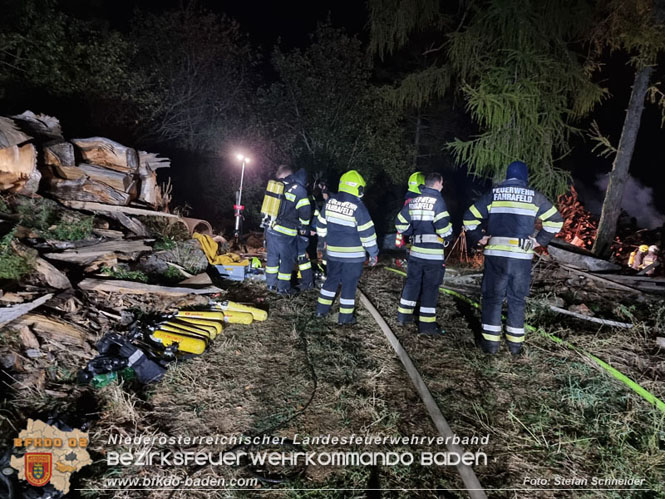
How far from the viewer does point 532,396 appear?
138 inches

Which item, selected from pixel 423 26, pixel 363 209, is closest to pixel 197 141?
pixel 423 26

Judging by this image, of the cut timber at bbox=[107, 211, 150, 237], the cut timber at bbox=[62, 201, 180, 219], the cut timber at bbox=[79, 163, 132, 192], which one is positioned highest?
the cut timber at bbox=[79, 163, 132, 192]

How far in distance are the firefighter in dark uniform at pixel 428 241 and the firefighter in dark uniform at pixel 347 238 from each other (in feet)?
1.89

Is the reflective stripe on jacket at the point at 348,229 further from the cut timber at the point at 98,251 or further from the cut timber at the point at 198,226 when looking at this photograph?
the cut timber at the point at 198,226

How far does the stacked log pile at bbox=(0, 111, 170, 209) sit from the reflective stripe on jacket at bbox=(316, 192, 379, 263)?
407 centimetres

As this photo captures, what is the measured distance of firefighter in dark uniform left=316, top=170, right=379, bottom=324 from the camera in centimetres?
493

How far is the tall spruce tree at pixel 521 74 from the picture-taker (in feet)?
23.9

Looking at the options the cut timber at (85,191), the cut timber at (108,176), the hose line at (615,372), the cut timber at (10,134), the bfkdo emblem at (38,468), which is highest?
the cut timber at (10,134)

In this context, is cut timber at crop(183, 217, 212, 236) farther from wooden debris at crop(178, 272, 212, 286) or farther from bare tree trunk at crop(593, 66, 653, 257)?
bare tree trunk at crop(593, 66, 653, 257)

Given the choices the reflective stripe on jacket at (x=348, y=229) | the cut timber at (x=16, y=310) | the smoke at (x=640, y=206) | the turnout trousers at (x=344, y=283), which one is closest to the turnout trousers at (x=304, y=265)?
the turnout trousers at (x=344, y=283)

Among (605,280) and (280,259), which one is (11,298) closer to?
(280,259)

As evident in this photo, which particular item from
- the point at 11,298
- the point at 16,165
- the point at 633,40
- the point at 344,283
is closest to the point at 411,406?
the point at 344,283

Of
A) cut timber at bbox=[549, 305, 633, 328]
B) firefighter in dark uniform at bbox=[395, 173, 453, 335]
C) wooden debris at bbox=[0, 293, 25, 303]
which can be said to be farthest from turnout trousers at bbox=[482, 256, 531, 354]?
wooden debris at bbox=[0, 293, 25, 303]

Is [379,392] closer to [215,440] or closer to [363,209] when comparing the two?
[215,440]
